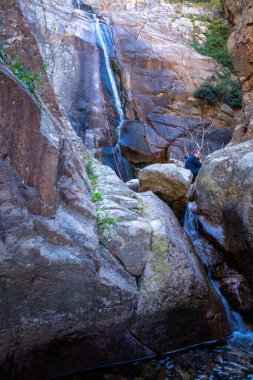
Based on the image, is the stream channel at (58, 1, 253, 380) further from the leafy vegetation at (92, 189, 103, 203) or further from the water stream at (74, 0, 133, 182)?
the water stream at (74, 0, 133, 182)

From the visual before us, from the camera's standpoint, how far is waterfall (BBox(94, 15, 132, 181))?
17.1 meters

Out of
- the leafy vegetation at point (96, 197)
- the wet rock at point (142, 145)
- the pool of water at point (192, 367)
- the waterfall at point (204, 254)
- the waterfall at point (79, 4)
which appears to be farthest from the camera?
the waterfall at point (79, 4)

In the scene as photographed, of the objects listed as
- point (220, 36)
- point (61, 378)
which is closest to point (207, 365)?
point (61, 378)

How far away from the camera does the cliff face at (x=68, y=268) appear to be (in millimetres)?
3768

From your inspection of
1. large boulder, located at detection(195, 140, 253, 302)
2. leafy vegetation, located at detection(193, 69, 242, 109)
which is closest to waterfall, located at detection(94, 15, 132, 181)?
leafy vegetation, located at detection(193, 69, 242, 109)

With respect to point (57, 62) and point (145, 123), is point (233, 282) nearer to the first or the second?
point (145, 123)

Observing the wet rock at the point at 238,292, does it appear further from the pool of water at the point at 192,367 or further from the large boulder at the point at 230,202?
the pool of water at the point at 192,367

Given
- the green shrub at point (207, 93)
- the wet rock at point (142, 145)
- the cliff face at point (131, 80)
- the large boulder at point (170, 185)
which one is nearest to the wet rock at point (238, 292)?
the large boulder at point (170, 185)

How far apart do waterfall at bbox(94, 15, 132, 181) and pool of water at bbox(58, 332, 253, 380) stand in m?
12.3

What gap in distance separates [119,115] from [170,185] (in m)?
11.5

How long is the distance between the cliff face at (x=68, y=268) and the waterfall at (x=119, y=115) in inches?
444

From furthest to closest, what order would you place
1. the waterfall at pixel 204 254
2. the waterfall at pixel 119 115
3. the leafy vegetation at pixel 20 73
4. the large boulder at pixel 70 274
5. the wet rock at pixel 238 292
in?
1. the waterfall at pixel 119 115
2. the wet rock at pixel 238 292
3. the waterfall at pixel 204 254
4. the leafy vegetation at pixel 20 73
5. the large boulder at pixel 70 274

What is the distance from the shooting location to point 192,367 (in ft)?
14.6

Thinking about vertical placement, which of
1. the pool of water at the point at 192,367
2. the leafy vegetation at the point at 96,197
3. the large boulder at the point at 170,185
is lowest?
the pool of water at the point at 192,367
